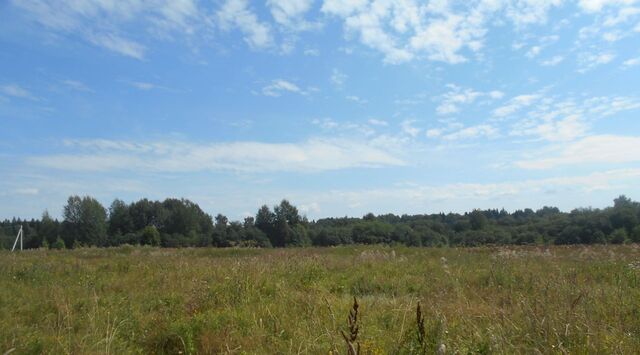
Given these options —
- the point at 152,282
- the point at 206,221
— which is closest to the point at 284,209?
the point at 206,221

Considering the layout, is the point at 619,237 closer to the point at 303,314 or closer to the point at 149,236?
the point at 303,314

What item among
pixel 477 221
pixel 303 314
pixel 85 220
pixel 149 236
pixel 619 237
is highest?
pixel 85 220

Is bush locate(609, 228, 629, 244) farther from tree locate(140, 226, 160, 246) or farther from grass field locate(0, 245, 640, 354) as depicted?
tree locate(140, 226, 160, 246)

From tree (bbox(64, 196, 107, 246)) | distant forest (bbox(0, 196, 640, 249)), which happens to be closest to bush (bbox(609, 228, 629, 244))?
distant forest (bbox(0, 196, 640, 249))

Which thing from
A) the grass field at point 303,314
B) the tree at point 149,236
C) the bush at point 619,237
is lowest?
the grass field at point 303,314

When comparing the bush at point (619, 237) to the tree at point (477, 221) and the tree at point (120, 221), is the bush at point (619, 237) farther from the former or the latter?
A: the tree at point (120, 221)

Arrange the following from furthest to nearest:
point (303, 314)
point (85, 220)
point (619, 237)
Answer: point (85, 220) → point (619, 237) → point (303, 314)

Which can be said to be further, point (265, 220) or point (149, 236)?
point (265, 220)

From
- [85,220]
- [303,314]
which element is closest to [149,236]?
[85,220]

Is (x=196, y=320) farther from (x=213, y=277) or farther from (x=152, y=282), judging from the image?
(x=152, y=282)

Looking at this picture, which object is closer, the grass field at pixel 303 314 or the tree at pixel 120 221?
the grass field at pixel 303 314

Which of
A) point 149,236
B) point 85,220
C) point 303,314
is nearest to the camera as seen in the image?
point 303,314

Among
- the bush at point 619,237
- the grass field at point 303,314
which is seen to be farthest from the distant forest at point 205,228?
the grass field at point 303,314

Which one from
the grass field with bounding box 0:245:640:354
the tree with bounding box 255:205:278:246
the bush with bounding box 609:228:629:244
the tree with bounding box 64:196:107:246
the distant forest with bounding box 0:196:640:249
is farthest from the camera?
the tree with bounding box 255:205:278:246
